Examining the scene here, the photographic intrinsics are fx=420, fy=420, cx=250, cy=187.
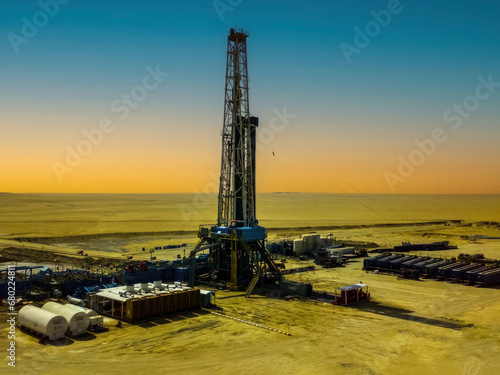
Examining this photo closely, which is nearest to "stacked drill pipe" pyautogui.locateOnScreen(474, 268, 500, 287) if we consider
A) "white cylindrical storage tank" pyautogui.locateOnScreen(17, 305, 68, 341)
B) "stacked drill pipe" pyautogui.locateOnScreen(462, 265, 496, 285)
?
"stacked drill pipe" pyautogui.locateOnScreen(462, 265, 496, 285)

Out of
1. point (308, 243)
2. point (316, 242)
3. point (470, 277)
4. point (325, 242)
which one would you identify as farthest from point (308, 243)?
point (470, 277)

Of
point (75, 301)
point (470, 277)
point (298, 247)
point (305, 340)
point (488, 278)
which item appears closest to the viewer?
point (305, 340)

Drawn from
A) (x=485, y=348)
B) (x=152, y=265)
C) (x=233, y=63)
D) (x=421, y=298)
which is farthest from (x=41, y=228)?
(x=485, y=348)

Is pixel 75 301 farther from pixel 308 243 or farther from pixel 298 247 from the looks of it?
pixel 308 243

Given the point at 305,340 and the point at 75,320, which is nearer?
the point at 305,340

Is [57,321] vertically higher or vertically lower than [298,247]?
lower

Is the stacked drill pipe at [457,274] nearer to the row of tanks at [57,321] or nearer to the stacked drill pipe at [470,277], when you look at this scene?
the stacked drill pipe at [470,277]

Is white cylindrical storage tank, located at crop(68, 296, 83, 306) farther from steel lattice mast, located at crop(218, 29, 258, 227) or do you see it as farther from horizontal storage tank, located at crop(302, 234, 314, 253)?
horizontal storage tank, located at crop(302, 234, 314, 253)
